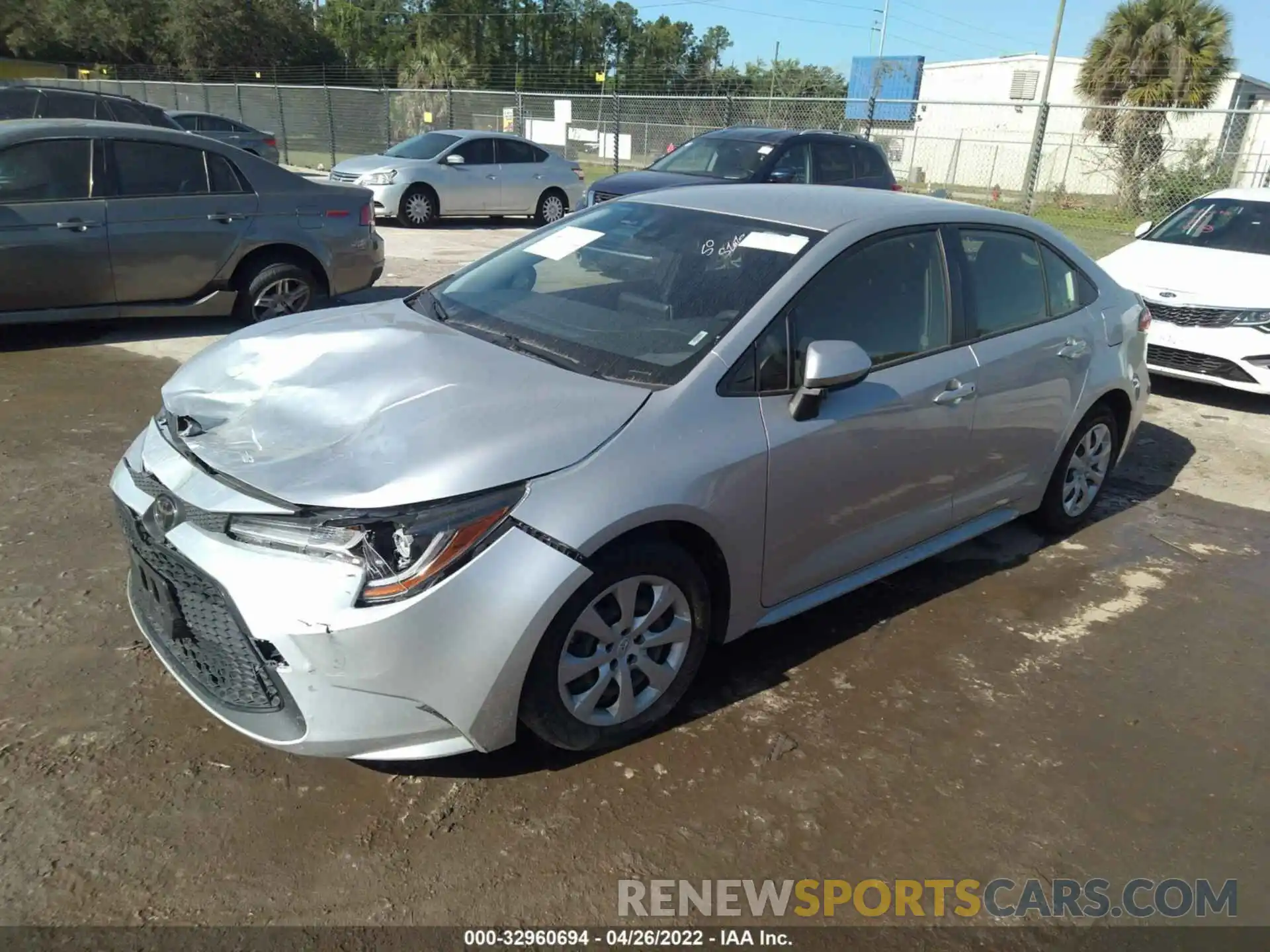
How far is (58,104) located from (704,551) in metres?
13.1

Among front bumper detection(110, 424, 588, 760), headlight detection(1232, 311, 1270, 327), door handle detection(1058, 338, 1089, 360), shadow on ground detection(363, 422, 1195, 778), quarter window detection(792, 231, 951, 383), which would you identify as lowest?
shadow on ground detection(363, 422, 1195, 778)

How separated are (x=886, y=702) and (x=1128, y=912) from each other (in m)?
1.01

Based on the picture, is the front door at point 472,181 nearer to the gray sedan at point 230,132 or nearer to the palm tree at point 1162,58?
the gray sedan at point 230,132

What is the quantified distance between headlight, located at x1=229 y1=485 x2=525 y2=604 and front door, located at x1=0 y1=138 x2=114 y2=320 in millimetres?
5407

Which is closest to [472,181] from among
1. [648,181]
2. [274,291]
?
[648,181]

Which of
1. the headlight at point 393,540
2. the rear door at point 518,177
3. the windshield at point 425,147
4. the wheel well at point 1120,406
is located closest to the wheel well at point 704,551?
the headlight at point 393,540

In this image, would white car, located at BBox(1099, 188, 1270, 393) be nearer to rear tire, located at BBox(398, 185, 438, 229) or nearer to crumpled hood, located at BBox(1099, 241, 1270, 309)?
crumpled hood, located at BBox(1099, 241, 1270, 309)

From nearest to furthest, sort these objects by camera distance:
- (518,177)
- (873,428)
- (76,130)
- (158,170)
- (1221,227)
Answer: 1. (873,428)
2. (76,130)
3. (158,170)
4. (1221,227)
5. (518,177)

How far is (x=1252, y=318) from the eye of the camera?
7023 mm

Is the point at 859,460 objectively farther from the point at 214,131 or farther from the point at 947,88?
the point at 947,88

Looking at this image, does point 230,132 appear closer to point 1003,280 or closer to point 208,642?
point 1003,280

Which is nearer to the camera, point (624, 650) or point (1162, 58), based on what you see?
point (624, 650)

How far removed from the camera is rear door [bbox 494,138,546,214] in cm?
1584

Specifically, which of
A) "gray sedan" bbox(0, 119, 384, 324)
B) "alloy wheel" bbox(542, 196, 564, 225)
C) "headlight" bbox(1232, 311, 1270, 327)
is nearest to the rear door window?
"gray sedan" bbox(0, 119, 384, 324)
